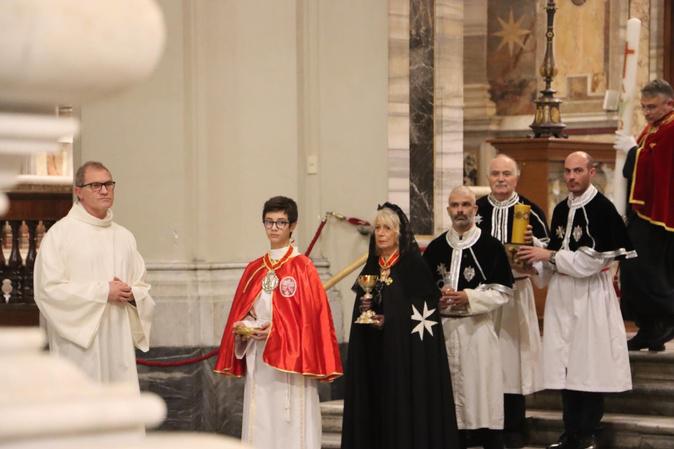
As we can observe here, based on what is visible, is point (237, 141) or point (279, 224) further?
point (237, 141)

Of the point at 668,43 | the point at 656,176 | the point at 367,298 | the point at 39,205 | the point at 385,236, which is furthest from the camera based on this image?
the point at 668,43

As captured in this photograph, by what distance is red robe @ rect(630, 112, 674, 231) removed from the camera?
29.1ft

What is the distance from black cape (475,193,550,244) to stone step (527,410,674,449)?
119 centimetres

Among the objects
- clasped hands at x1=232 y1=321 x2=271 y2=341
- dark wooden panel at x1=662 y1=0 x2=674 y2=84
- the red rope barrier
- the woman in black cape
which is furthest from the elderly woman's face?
dark wooden panel at x1=662 y1=0 x2=674 y2=84

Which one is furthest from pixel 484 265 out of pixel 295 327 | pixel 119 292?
pixel 119 292

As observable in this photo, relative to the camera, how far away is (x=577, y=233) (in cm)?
833

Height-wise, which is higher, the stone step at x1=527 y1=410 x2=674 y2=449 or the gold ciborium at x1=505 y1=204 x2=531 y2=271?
the gold ciborium at x1=505 y1=204 x2=531 y2=271

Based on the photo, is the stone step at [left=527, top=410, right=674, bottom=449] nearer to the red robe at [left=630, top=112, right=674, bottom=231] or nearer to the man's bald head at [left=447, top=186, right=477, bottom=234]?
the red robe at [left=630, top=112, right=674, bottom=231]

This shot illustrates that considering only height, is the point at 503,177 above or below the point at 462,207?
above

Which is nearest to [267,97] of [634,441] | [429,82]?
[429,82]

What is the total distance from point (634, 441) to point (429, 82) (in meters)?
3.23

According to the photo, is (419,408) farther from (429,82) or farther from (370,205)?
(429,82)

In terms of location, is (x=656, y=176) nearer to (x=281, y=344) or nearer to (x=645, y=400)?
(x=645, y=400)

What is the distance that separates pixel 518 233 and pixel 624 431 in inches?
56.0
